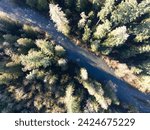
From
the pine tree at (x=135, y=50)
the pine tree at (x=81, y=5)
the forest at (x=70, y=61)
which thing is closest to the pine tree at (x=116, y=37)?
the forest at (x=70, y=61)

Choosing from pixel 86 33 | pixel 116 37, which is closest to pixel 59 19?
pixel 86 33

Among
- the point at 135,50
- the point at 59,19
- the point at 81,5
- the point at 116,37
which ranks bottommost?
the point at 135,50

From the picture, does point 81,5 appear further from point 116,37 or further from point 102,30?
point 116,37

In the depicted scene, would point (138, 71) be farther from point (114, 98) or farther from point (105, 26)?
point (105, 26)

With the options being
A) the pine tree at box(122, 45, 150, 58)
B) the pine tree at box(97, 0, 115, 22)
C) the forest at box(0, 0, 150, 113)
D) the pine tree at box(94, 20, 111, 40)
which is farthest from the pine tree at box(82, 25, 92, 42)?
the pine tree at box(122, 45, 150, 58)

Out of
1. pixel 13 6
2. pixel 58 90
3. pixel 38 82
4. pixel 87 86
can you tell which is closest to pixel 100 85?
pixel 87 86

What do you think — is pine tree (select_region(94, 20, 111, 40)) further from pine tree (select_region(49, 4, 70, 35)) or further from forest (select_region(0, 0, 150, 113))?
pine tree (select_region(49, 4, 70, 35))

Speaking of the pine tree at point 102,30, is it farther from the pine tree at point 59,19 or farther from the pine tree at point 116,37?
the pine tree at point 59,19
